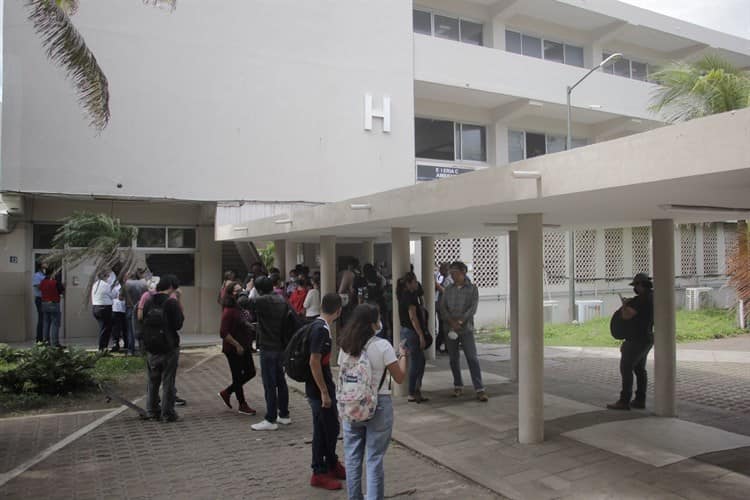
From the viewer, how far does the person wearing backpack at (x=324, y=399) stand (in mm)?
4492

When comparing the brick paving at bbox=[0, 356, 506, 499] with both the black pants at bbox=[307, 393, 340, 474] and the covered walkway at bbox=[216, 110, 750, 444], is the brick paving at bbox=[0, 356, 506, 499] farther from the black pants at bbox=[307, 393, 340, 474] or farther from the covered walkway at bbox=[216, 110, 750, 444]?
the covered walkway at bbox=[216, 110, 750, 444]

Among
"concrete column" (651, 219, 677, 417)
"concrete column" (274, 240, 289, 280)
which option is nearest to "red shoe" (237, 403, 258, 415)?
"concrete column" (651, 219, 677, 417)

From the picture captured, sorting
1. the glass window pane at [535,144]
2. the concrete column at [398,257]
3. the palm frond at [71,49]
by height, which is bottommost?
the concrete column at [398,257]

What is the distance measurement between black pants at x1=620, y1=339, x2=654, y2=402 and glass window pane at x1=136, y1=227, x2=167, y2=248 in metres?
12.5

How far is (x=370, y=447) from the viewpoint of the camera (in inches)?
153

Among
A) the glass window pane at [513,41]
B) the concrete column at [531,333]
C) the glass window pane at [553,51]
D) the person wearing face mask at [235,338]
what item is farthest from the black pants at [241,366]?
the glass window pane at [553,51]

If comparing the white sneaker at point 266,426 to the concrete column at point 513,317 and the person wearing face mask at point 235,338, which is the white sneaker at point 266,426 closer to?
the person wearing face mask at point 235,338

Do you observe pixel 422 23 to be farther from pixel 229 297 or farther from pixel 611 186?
pixel 611 186

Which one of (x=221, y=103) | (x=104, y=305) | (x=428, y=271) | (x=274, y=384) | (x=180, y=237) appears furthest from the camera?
(x=180, y=237)

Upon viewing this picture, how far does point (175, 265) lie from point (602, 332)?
11488 mm

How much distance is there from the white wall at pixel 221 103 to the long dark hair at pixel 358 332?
38.8 feet

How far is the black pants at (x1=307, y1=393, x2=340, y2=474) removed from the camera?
15.5 ft

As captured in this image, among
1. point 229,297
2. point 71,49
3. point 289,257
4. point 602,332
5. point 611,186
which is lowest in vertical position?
point 602,332

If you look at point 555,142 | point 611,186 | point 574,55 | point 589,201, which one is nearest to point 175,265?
point 589,201
